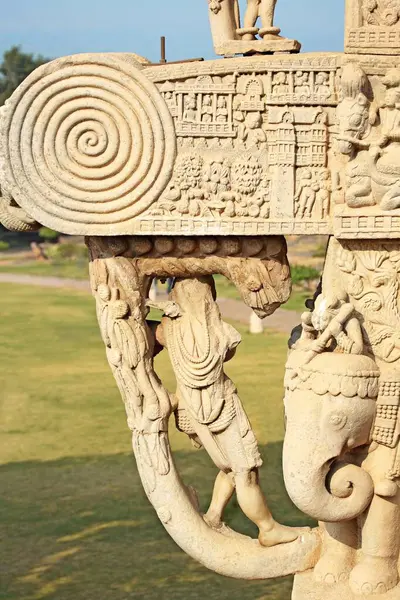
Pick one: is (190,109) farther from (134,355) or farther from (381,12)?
(134,355)

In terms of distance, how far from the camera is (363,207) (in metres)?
5.54

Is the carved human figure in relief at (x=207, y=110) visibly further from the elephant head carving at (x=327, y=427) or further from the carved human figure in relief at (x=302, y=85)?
the elephant head carving at (x=327, y=427)

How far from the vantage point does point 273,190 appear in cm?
559

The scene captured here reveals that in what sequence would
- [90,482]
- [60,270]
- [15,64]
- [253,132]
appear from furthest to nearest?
[15,64] < [60,270] < [90,482] < [253,132]

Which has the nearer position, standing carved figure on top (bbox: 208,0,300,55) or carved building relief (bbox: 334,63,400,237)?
carved building relief (bbox: 334,63,400,237)

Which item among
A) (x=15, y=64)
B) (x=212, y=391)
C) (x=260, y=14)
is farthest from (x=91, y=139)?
(x=15, y=64)

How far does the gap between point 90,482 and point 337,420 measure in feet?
14.7

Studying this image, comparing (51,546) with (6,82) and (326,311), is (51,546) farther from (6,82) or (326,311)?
(6,82)

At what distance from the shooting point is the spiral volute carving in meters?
5.61

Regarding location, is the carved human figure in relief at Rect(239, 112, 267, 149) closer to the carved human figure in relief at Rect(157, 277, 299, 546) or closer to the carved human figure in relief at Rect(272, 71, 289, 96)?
the carved human figure in relief at Rect(272, 71, 289, 96)

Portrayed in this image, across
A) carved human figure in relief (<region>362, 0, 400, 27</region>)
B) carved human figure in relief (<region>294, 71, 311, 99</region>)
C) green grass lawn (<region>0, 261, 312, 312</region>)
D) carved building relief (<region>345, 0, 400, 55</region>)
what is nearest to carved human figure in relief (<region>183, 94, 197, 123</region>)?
carved human figure in relief (<region>294, 71, 311, 99</region>)

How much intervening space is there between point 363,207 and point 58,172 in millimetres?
1412

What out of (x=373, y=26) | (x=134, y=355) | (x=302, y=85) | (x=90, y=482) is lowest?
(x=90, y=482)

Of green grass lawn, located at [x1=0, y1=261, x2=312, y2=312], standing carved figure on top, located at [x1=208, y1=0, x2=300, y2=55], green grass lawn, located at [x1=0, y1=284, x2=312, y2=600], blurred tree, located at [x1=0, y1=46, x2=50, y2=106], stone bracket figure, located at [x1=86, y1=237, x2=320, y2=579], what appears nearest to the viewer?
standing carved figure on top, located at [x1=208, y1=0, x2=300, y2=55]
